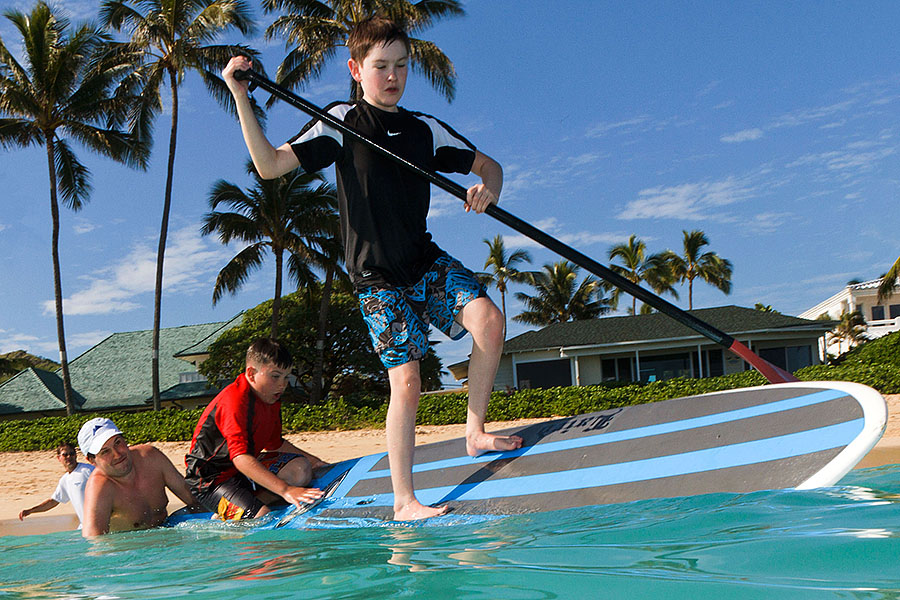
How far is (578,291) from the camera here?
42.0 meters

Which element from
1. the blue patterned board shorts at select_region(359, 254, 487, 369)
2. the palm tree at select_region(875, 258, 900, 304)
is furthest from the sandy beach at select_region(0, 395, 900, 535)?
the palm tree at select_region(875, 258, 900, 304)

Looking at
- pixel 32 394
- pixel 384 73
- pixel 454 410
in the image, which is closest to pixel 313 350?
pixel 32 394

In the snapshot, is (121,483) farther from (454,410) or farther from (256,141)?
(454,410)

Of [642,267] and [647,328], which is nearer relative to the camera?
[647,328]

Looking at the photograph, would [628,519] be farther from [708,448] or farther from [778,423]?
[778,423]

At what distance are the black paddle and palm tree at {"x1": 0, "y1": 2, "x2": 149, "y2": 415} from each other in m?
20.4

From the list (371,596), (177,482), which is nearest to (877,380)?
(177,482)

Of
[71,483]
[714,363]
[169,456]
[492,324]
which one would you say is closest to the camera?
[492,324]

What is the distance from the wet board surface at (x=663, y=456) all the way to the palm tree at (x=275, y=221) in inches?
866

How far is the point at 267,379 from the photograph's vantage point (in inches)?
155

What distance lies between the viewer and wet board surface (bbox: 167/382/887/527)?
9.07 ft

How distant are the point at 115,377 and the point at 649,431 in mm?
33753

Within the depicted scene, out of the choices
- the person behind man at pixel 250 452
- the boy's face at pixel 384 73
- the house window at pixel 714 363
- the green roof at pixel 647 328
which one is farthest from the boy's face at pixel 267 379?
the house window at pixel 714 363

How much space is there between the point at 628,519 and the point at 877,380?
13690mm
